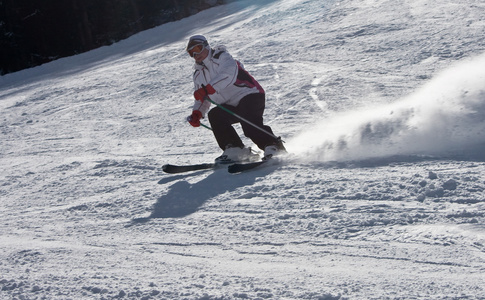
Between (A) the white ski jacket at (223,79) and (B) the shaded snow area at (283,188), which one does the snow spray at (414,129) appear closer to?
(B) the shaded snow area at (283,188)

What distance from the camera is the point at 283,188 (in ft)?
14.8

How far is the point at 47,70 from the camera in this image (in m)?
15.3

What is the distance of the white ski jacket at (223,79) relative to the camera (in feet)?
18.0

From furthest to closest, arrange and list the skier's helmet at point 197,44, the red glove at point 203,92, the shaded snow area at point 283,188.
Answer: the skier's helmet at point 197,44 < the red glove at point 203,92 < the shaded snow area at point 283,188

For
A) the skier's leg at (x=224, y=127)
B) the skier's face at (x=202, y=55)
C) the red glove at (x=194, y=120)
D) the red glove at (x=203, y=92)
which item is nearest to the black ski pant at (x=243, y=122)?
the skier's leg at (x=224, y=127)

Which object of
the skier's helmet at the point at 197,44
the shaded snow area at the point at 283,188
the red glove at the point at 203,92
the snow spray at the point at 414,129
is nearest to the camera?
the shaded snow area at the point at 283,188

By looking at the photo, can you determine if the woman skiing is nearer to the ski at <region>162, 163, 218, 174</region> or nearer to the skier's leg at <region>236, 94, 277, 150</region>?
the skier's leg at <region>236, 94, 277, 150</region>

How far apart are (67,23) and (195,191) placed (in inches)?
976

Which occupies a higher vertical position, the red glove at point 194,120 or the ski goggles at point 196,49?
the ski goggles at point 196,49

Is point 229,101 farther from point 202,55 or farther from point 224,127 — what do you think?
point 202,55

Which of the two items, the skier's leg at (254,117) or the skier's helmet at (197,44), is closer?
the skier's helmet at (197,44)

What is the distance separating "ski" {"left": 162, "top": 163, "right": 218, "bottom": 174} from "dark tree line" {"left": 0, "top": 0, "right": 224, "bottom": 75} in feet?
69.7

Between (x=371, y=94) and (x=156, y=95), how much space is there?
3850mm

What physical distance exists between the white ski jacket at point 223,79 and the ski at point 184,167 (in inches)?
22.8
